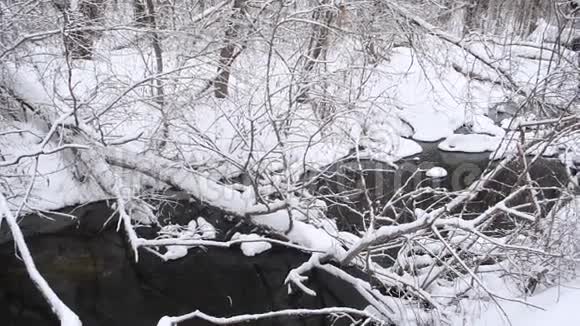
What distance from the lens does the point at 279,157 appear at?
639 cm

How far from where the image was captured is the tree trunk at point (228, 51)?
7.38 metres

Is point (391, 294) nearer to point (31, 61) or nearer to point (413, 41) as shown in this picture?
point (413, 41)

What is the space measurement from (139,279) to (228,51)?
3880 millimetres

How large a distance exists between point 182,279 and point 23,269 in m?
1.99

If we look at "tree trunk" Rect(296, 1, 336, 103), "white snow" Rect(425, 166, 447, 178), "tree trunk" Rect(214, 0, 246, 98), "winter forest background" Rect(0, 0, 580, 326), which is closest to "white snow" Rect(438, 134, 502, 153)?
"white snow" Rect(425, 166, 447, 178)

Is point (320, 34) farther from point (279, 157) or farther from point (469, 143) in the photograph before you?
point (469, 143)

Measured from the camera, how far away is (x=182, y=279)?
20.8 feet

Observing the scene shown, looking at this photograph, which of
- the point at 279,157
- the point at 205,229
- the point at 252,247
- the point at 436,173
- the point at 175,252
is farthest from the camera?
the point at 436,173

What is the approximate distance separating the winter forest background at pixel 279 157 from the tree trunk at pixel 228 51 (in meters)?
0.07

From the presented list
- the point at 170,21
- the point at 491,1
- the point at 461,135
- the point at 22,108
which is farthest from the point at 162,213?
the point at 491,1

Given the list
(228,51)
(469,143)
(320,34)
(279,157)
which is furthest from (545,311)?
(469,143)

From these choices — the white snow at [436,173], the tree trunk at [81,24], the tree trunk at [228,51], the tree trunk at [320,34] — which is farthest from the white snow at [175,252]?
the white snow at [436,173]

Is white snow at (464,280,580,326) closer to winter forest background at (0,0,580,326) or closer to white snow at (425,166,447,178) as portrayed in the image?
winter forest background at (0,0,580,326)

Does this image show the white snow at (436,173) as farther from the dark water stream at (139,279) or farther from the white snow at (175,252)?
the white snow at (175,252)
